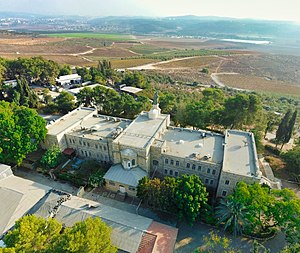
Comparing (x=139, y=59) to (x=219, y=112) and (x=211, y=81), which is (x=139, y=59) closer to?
(x=211, y=81)

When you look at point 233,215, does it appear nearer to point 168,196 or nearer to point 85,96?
point 168,196

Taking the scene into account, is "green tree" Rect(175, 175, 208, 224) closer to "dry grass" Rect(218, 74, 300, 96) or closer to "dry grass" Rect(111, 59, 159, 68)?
"dry grass" Rect(218, 74, 300, 96)

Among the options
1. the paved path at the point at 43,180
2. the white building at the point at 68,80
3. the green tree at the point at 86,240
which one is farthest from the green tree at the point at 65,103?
the green tree at the point at 86,240

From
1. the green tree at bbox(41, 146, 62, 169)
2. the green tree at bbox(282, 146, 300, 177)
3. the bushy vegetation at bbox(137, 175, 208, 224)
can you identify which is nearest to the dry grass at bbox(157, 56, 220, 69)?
the green tree at bbox(282, 146, 300, 177)

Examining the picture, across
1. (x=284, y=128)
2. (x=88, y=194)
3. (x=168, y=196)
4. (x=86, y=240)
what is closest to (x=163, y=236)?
(x=168, y=196)

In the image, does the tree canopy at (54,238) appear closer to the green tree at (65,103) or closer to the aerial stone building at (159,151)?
the aerial stone building at (159,151)

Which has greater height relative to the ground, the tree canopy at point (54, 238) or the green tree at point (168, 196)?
the tree canopy at point (54, 238)

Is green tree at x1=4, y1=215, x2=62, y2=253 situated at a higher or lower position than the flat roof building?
higher
